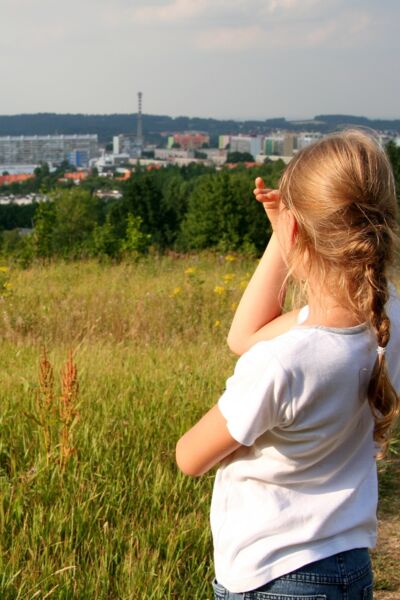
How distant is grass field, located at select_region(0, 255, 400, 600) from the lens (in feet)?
7.41

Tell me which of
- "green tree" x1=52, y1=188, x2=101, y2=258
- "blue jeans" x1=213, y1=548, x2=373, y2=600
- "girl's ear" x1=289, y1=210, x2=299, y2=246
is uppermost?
"girl's ear" x1=289, y1=210, x2=299, y2=246

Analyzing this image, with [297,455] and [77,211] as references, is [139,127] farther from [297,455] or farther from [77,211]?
[297,455]

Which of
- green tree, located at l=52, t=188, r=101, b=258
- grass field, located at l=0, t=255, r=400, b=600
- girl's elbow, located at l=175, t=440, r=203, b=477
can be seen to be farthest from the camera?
green tree, located at l=52, t=188, r=101, b=258

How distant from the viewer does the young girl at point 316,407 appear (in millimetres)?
1230

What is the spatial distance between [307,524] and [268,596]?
129 millimetres

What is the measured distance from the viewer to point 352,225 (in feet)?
4.08

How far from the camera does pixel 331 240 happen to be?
4.09 ft

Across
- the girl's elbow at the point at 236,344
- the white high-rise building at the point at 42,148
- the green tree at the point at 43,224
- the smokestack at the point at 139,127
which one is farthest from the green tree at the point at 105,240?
the smokestack at the point at 139,127

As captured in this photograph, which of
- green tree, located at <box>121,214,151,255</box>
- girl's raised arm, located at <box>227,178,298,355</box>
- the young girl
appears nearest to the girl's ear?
the young girl

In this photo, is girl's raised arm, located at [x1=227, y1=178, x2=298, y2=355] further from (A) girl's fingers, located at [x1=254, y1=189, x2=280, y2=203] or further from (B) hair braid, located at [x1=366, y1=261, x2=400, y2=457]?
(B) hair braid, located at [x1=366, y1=261, x2=400, y2=457]

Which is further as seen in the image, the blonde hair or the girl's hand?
the girl's hand

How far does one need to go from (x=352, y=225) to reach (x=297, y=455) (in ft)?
1.22

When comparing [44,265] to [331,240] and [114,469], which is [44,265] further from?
[331,240]

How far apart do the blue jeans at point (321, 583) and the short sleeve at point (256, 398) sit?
0.24 metres
